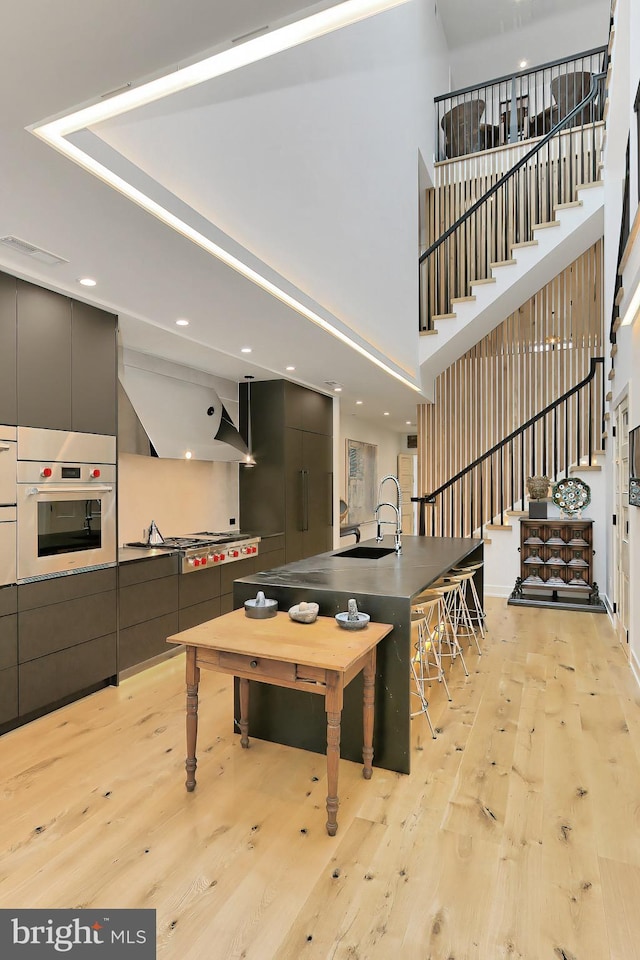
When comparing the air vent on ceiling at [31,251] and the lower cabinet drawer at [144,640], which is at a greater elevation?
the air vent on ceiling at [31,251]

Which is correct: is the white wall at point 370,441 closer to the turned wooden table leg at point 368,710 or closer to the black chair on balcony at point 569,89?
the turned wooden table leg at point 368,710

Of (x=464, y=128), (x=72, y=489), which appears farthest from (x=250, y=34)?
(x=464, y=128)

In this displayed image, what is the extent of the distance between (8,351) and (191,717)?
2.20 meters

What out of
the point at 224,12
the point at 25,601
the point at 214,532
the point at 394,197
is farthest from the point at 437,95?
the point at 25,601

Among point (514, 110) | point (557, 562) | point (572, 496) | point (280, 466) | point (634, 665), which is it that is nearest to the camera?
point (634, 665)

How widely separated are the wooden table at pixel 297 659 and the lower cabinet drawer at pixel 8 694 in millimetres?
1226

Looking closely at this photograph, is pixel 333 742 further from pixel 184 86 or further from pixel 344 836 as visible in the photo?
pixel 184 86

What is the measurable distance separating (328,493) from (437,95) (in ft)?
20.1

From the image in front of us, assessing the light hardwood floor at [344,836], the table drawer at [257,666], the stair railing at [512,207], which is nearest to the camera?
the light hardwood floor at [344,836]

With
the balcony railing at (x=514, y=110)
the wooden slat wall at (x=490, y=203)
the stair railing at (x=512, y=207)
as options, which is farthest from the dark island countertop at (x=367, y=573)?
the balcony railing at (x=514, y=110)

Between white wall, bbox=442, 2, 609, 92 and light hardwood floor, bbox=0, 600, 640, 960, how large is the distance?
999 centimetres

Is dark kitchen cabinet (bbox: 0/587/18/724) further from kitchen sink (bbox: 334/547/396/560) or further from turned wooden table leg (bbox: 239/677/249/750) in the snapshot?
kitchen sink (bbox: 334/547/396/560)

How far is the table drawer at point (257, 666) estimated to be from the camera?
227cm

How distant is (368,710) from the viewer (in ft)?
8.34
